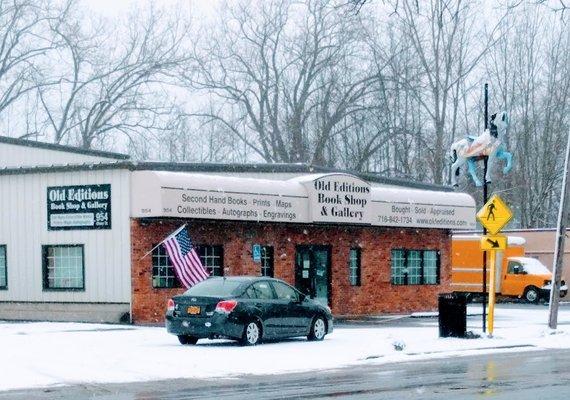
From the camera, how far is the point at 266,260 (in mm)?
35062

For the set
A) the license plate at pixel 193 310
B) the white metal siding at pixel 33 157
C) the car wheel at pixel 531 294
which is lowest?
the car wheel at pixel 531 294

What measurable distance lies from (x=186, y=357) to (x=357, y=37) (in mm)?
34752

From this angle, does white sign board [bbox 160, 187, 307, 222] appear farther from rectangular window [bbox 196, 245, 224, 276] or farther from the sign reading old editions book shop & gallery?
the sign reading old editions book shop & gallery

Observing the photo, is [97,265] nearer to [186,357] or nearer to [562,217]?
[186,357]

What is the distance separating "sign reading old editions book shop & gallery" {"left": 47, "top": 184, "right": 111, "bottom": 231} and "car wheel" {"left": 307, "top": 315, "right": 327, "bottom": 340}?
25.1 ft

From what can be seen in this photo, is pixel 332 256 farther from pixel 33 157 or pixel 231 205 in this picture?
pixel 33 157

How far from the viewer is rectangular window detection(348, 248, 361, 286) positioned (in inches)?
1507

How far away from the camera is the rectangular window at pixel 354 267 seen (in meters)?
38.3

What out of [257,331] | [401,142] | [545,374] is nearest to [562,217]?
[257,331]

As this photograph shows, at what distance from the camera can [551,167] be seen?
65.7 meters

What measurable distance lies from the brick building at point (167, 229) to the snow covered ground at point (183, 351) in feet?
6.17

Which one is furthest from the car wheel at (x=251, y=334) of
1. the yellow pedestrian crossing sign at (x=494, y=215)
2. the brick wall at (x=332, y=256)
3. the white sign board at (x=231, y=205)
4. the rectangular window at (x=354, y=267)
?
the rectangular window at (x=354, y=267)

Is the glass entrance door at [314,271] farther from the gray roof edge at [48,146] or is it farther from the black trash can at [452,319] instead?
the black trash can at [452,319]

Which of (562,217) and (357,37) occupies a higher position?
(357,37)
